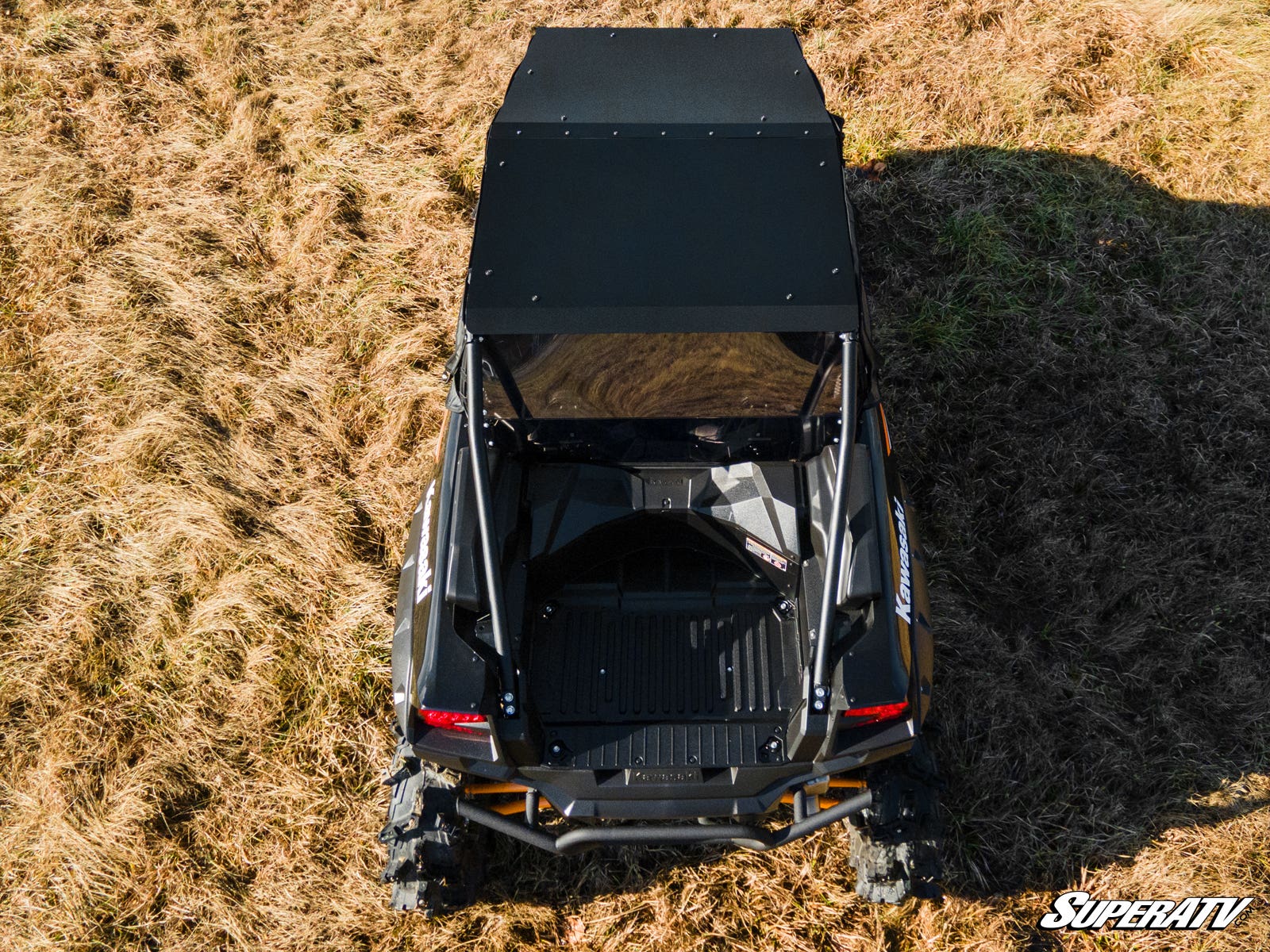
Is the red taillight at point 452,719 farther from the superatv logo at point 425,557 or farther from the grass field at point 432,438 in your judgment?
the grass field at point 432,438

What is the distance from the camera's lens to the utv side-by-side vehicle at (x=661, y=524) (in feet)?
9.28

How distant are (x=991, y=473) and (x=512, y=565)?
2636 mm

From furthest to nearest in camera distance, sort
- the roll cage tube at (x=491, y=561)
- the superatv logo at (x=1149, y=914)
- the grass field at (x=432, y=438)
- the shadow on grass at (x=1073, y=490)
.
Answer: the shadow on grass at (x=1073, y=490), the grass field at (x=432, y=438), the superatv logo at (x=1149, y=914), the roll cage tube at (x=491, y=561)

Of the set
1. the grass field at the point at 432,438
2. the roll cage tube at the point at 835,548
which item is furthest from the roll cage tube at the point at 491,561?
the grass field at the point at 432,438

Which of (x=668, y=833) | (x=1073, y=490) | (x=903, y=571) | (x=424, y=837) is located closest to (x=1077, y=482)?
(x=1073, y=490)

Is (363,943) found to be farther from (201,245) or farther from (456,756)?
(201,245)

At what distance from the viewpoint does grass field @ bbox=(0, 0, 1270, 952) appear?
3.60 m

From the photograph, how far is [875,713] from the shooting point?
9.21ft

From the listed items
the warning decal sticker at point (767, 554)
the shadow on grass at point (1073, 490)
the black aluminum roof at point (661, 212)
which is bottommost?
the shadow on grass at point (1073, 490)

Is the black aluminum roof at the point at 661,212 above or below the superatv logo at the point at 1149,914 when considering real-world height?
above

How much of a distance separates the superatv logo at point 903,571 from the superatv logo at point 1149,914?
1.51 meters

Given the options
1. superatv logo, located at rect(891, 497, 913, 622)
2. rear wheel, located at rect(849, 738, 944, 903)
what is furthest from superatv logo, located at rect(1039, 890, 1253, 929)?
superatv logo, located at rect(891, 497, 913, 622)

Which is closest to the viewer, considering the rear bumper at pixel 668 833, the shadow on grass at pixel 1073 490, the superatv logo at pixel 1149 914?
the rear bumper at pixel 668 833

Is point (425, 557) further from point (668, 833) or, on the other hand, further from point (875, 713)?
point (875, 713)
